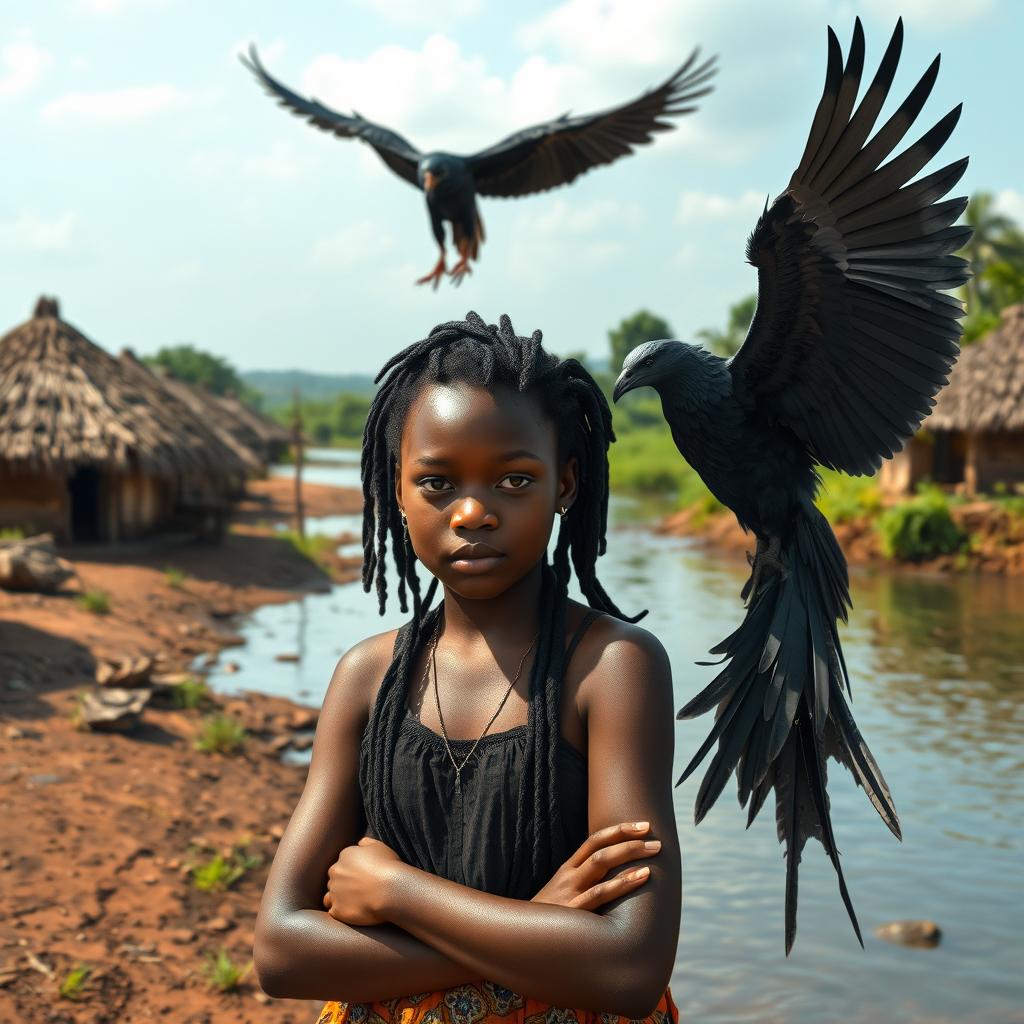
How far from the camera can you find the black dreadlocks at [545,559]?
5.39ft

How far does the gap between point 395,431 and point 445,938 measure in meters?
0.75

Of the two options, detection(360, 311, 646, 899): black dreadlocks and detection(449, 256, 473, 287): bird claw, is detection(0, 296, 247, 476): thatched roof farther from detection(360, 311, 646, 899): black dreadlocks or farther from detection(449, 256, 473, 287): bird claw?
detection(360, 311, 646, 899): black dreadlocks

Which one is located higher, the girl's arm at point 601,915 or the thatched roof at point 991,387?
the thatched roof at point 991,387

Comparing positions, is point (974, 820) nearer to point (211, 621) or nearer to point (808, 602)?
point (808, 602)

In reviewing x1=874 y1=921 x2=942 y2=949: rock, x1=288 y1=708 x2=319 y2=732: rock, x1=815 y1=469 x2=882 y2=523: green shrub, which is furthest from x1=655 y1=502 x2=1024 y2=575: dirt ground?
x1=874 y1=921 x2=942 y2=949: rock

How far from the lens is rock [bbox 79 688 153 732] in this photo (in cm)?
770

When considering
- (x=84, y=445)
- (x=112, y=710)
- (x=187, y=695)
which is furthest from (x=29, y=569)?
(x=112, y=710)

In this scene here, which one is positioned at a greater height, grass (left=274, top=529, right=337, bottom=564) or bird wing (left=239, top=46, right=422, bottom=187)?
bird wing (left=239, top=46, right=422, bottom=187)

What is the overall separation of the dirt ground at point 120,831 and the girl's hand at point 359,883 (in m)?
3.34

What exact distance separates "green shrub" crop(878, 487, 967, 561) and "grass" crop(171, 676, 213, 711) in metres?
12.3

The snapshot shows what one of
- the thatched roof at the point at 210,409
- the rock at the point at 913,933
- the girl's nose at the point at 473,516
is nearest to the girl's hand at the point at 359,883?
the girl's nose at the point at 473,516

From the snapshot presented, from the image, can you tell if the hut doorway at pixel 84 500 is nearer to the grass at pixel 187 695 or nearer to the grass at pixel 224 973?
the grass at pixel 187 695

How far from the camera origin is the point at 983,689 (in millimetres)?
10562

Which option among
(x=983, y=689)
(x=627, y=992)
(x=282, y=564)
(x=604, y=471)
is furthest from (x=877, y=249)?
(x=282, y=564)
